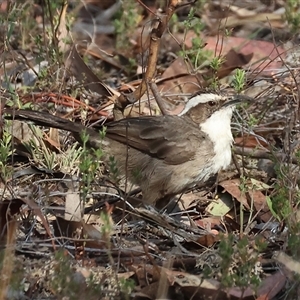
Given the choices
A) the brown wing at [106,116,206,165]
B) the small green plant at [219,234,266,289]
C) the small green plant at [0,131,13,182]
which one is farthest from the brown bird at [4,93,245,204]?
the small green plant at [219,234,266,289]

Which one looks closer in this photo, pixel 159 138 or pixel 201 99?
pixel 159 138

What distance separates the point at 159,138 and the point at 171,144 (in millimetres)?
113

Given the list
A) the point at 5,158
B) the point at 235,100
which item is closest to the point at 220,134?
the point at 235,100

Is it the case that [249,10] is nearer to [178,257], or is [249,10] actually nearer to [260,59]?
[260,59]

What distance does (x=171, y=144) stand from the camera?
256 inches

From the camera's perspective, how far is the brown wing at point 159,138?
254 inches

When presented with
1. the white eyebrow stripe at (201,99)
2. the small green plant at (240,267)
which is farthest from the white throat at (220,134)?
the small green plant at (240,267)

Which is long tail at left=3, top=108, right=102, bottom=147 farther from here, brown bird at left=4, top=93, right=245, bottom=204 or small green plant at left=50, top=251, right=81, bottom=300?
small green plant at left=50, top=251, right=81, bottom=300

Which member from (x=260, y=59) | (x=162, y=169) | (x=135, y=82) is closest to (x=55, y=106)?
(x=135, y=82)

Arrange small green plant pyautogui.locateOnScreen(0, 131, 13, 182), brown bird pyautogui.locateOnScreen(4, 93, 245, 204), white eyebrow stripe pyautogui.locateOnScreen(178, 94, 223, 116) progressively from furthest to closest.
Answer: white eyebrow stripe pyautogui.locateOnScreen(178, 94, 223, 116) → brown bird pyautogui.locateOnScreen(4, 93, 245, 204) → small green plant pyautogui.locateOnScreen(0, 131, 13, 182)

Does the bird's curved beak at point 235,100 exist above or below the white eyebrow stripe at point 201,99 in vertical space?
above

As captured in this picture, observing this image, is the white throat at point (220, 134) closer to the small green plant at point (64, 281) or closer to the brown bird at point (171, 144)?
the brown bird at point (171, 144)

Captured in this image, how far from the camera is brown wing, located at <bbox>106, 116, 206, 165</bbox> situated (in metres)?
6.45

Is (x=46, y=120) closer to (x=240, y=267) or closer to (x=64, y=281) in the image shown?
(x=64, y=281)
